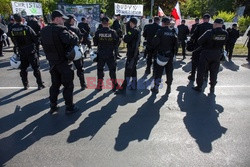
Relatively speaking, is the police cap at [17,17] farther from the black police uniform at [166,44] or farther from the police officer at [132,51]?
the black police uniform at [166,44]

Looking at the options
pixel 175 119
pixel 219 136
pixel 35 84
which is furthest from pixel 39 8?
pixel 219 136

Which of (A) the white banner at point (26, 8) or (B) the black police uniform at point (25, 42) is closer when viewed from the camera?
(B) the black police uniform at point (25, 42)

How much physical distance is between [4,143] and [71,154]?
4.05 feet

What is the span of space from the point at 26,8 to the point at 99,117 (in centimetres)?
1159

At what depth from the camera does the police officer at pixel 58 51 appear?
173 inches

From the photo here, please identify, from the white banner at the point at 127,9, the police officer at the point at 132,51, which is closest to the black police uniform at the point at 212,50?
the police officer at the point at 132,51

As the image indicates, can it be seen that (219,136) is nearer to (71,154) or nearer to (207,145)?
(207,145)

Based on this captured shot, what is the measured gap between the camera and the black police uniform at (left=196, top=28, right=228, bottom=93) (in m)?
5.89

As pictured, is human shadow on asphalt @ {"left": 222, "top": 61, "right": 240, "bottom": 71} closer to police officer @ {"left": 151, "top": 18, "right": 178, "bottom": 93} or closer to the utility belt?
police officer @ {"left": 151, "top": 18, "right": 178, "bottom": 93}

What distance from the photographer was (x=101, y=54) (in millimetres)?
6367

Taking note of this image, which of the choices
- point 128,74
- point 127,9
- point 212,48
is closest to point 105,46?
point 128,74

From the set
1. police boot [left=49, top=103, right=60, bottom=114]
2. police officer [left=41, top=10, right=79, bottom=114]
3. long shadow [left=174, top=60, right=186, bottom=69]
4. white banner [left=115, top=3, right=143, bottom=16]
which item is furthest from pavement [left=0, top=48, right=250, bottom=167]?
white banner [left=115, top=3, right=143, bottom=16]

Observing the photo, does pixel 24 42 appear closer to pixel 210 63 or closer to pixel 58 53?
pixel 58 53

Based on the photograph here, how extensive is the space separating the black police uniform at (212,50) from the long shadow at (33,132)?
353 cm
